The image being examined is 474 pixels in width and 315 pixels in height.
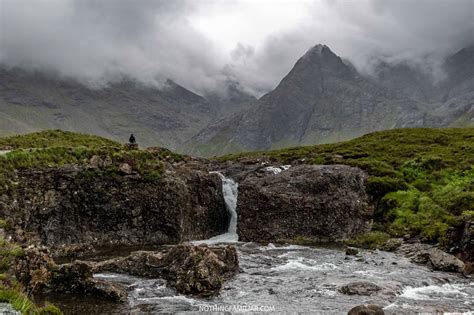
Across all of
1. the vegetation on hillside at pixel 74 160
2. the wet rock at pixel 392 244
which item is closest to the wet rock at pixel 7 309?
the vegetation on hillside at pixel 74 160

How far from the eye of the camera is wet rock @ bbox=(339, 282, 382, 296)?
23.3 meters

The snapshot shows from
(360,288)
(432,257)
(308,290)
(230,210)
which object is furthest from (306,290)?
(230,210)

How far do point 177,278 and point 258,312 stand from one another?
5.92 meters

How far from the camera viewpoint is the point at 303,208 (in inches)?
1756

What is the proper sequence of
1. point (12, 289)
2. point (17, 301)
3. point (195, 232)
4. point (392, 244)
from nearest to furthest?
point (17, 301), point (12, 289), point (392, 244), point (195, 232)

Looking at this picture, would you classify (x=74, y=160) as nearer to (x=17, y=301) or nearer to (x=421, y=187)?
(x=17, y=301)

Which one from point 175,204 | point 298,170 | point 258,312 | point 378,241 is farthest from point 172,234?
point 258,312

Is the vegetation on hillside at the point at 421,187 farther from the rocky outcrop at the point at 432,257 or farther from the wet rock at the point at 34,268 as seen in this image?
the wet rock at the point at 34,268

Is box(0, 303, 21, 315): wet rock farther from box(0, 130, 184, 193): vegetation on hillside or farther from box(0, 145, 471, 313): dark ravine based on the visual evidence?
box(0, 130, 184, 193): vegetation on hillside

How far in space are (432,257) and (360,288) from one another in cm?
1010

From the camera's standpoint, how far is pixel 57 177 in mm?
39219

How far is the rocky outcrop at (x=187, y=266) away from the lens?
77.6 ft

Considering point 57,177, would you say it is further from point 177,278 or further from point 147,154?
point 177,278

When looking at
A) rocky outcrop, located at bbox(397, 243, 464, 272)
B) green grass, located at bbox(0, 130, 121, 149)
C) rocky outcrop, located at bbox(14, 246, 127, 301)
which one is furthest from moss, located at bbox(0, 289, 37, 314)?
green grass, located at bbox(0, 130, 121, 149)
